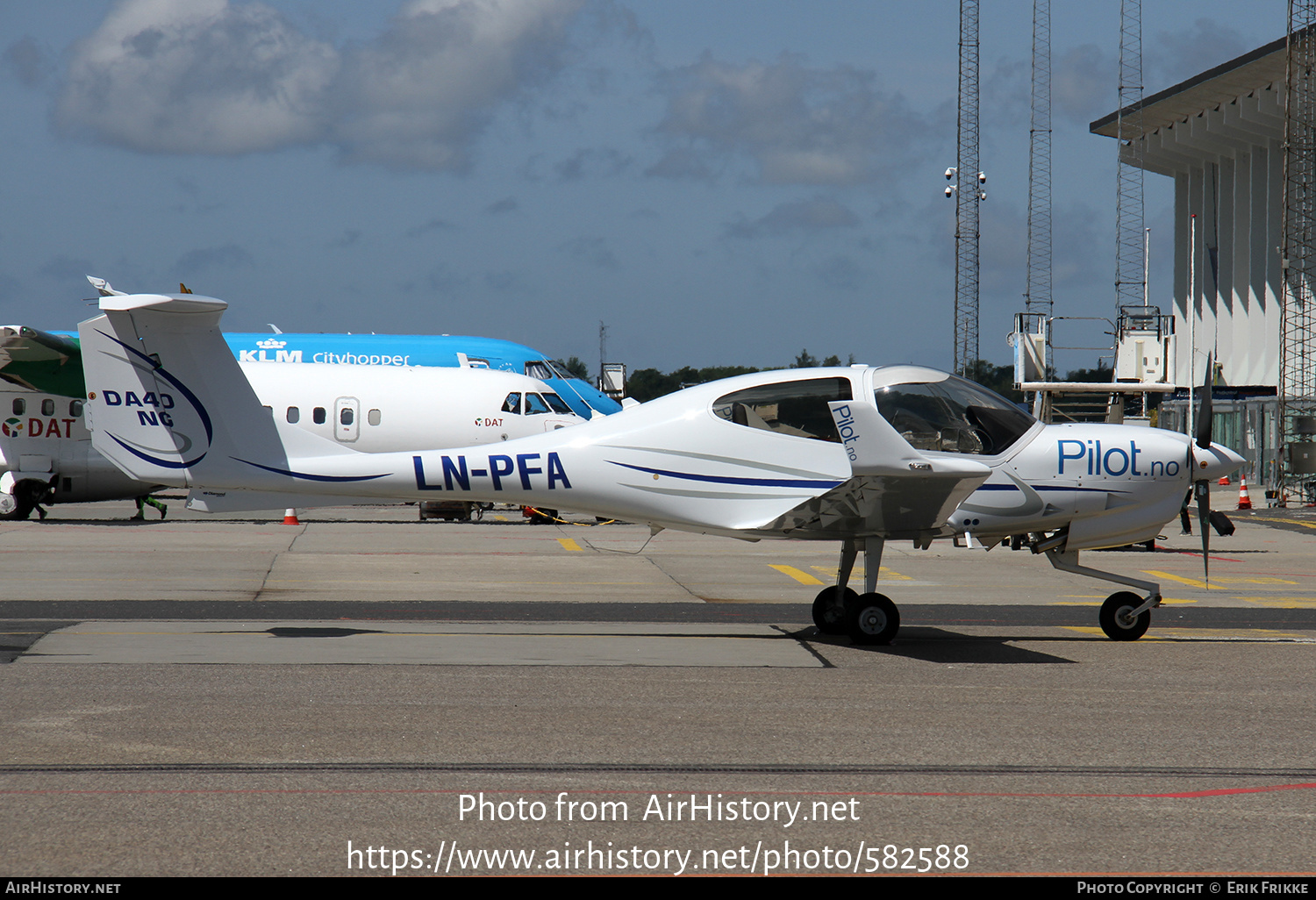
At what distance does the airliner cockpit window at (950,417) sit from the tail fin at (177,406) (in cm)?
529

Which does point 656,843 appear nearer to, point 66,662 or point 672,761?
point 672,761

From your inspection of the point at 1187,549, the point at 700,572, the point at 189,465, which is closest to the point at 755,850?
the point at 189,465

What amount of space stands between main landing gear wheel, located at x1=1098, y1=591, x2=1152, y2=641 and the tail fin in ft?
25.0

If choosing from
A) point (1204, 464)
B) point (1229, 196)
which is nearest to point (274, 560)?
point (1204, 464)

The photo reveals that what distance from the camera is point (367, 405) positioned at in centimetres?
2539

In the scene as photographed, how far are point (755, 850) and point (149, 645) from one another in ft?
23.0

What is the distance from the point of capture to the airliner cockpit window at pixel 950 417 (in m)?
10.9

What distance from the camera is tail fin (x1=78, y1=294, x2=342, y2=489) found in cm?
1088

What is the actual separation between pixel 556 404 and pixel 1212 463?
653 inches

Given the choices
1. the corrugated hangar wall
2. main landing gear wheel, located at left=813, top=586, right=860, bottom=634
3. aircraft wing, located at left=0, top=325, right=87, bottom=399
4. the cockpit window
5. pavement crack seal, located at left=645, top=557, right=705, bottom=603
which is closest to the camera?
main landing gear wheel, located at left=813, top=586, right=860, bottom=634

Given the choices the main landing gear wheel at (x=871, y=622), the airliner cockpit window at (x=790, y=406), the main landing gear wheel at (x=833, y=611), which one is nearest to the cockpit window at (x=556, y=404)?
the main landing gear wheel at (x=833, y=611)

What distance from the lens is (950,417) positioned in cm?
1095

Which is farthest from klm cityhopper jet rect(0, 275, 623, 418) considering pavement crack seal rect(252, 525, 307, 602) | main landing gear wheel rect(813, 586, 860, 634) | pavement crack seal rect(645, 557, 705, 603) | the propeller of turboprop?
the propeller of turboprop

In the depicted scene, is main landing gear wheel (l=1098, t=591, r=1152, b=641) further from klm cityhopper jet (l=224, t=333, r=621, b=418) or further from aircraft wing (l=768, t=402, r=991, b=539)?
klm cityhopper jet (l=224, t=333, r=621, b=418)
